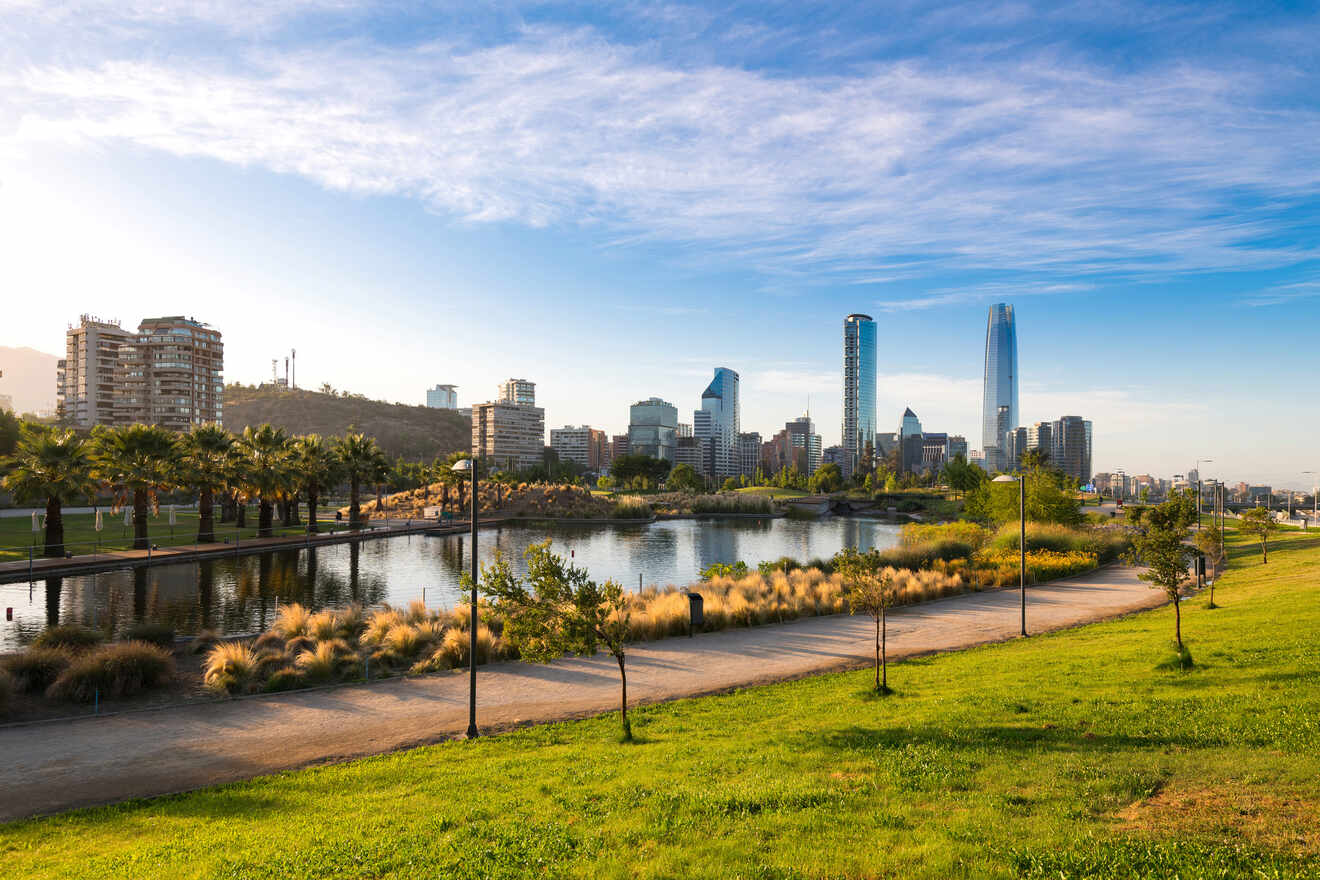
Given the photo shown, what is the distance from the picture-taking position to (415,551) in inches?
2035

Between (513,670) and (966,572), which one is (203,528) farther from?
(966,572)

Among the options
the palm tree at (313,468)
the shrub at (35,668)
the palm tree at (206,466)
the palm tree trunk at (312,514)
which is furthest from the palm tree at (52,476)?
the shrub at (35,668)

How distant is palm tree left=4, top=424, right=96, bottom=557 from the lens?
3781cm

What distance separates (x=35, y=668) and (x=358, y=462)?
49.0m

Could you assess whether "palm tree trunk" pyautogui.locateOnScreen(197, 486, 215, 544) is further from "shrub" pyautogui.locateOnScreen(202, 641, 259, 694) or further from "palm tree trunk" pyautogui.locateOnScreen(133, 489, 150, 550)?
"shrub" pyautogui.locateOnScreen(202, 641, 259, 694)

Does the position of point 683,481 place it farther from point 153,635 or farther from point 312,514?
point 153,635

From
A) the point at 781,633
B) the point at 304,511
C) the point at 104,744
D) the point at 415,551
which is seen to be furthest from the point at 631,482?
the point at 104,744

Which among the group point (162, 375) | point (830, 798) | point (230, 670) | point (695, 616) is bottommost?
point (230, 670)

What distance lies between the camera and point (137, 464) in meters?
42.9

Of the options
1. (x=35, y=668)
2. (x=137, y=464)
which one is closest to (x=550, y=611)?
(x=35, y=668)

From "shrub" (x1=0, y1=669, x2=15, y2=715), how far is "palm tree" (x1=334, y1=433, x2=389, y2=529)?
4718 cm

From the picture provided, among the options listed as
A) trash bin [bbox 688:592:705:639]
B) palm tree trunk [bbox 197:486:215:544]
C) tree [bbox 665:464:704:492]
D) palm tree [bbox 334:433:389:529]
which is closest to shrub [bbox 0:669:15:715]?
trash bin [bbox 688:592:705:639]

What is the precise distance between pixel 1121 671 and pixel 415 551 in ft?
155

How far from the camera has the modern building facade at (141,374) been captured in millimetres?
132500
